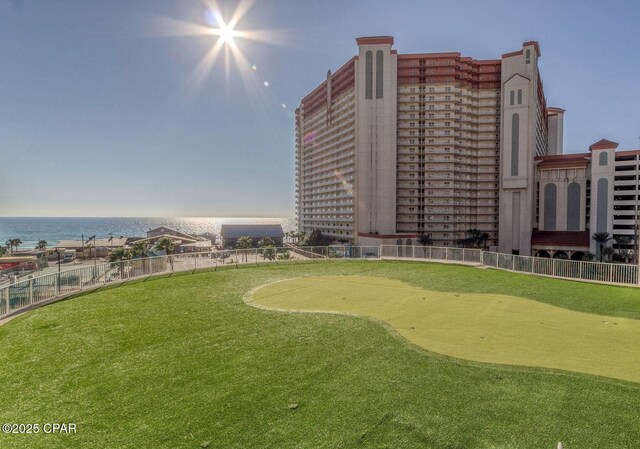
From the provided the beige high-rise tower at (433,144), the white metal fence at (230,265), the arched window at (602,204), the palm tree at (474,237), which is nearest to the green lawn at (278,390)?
the white metal fence at (230,265)

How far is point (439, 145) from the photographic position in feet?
236

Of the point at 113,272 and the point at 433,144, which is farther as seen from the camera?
the point at 433,144

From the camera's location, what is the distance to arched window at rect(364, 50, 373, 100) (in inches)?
2712

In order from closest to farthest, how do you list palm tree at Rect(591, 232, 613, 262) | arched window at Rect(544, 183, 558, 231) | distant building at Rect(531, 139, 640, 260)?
palm tree at Rect(591, 232, 613, 262)
distant building at Rect(531, 139, 640, 260)
arched window at Rect(544, 183, 558, 231)

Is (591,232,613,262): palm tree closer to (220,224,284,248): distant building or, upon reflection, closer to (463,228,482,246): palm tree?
(463,228,482,246): palm tree

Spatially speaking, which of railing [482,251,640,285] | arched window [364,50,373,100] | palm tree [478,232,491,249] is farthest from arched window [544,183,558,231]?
railing [482,251,640,285]

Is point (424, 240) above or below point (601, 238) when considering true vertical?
below

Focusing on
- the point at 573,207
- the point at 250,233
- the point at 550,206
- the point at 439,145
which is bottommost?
the point at 250,233

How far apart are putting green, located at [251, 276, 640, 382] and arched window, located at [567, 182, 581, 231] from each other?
66.4 metres

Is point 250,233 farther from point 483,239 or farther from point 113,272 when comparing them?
point 113,272

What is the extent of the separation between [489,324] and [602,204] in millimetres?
69376

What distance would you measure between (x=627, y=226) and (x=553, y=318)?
227ft

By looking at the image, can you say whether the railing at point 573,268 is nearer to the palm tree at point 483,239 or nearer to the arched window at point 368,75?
the palm tree at point 483,239

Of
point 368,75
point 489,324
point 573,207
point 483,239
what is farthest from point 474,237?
point 489,324
